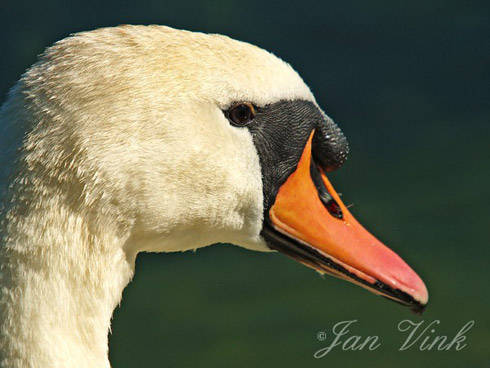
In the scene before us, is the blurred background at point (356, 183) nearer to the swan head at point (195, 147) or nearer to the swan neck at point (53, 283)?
the swan head at point (195, 147)

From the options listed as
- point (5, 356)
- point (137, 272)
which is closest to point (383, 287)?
point (5, 356)

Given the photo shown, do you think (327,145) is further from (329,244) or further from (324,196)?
(329,244)

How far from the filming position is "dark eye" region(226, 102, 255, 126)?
217 centimetres

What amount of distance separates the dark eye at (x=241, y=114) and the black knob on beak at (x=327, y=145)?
22 centimetres

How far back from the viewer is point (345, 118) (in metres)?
5.54

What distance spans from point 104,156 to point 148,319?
2781 millimetres

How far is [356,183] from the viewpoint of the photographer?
5.28 metres

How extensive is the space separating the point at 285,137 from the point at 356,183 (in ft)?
9.84

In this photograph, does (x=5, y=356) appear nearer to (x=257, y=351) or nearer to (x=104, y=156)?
(x=104, y=156)

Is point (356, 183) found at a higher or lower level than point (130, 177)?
lower
